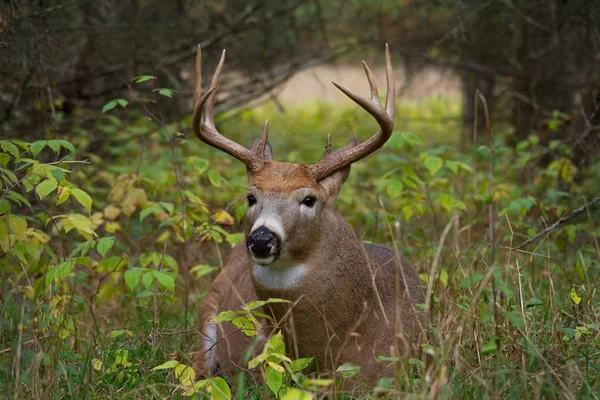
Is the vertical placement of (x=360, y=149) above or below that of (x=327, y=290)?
above

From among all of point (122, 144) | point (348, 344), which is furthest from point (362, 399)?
point (122, 144)

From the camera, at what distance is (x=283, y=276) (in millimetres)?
4137

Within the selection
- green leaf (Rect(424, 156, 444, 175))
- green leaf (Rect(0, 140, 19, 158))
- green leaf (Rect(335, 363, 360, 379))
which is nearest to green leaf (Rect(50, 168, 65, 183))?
green leaf (Rect(0, 140, 19, 158))

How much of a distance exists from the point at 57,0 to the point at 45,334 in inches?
122

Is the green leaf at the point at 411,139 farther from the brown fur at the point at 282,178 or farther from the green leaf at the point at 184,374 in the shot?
the green leaf at the point at 184,374

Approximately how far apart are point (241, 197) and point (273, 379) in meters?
1.67

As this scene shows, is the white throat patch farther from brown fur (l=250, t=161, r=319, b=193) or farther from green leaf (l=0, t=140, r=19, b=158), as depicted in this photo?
green leaf (l=0, t=140, r=19, b=158)

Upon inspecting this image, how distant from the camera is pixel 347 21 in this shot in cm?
1078

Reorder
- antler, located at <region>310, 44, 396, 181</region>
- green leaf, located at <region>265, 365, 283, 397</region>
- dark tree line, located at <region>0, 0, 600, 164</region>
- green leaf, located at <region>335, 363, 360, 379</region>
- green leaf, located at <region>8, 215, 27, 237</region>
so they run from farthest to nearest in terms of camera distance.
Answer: dark tree line, located at <region>0, 0, 600, 164</region>
antler, located at <region>310, 44, 396, 181</region>
green leaf, located at <region>8, 215, 27, 237</region>
green leaf, located at <region>335, 363, 360, 379</region>
green leaf, located at <region>265, 365, 283, 397</region>

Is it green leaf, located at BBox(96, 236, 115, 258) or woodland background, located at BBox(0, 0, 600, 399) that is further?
green leaf, located at BBox(96, 236, 115, 258)

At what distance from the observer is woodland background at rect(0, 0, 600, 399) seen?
12.4ft

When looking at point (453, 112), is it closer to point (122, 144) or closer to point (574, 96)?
point (574, 96)

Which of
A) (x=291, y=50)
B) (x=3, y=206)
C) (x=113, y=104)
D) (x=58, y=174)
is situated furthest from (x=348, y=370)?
(x=291, y=50)

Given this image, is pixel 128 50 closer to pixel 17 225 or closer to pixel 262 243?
pixel 17 225
